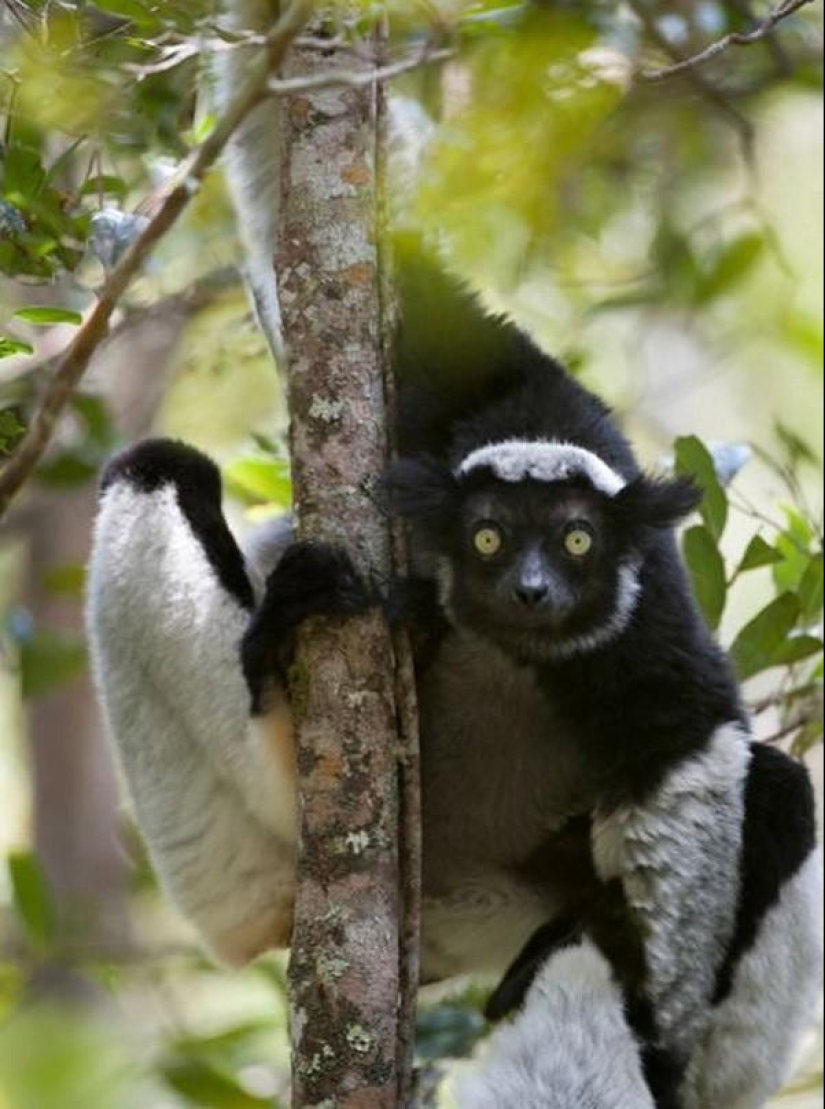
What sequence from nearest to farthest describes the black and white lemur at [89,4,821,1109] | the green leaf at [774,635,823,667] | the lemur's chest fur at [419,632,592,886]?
the black and white lemur at [89,4,821,1109] < the lemur's chest fur at [419,632,592,886] < the green leaf at [774,635,823,667]

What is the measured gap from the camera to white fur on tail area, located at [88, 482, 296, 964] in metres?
3.93

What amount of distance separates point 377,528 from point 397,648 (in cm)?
23

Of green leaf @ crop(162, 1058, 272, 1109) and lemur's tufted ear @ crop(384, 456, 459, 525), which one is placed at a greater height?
lemur's tufted ear @ crop(384, 456, 459, 525)

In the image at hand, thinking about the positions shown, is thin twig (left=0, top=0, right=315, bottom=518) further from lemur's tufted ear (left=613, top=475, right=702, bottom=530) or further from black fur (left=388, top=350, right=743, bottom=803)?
lemur's tufted ear (left=613, top=475, right=702, bottom=530)

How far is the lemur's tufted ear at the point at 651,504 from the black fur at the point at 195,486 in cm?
83

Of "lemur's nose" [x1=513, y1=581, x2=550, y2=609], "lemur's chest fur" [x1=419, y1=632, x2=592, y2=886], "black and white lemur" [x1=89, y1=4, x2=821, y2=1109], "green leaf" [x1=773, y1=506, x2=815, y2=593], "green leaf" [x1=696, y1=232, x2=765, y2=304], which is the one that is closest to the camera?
"lemur's nose" [x1=513, y1=581, x2=550, y2=609]

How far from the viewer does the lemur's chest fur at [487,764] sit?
4031mm

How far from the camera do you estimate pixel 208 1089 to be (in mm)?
4684

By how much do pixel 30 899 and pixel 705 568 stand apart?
1.98 m

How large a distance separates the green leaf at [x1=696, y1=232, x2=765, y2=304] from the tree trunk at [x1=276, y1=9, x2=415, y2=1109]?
222 centimetres

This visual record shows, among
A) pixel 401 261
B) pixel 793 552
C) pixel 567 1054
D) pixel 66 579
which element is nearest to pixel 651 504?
pixel 401 261

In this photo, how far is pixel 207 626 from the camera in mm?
3932

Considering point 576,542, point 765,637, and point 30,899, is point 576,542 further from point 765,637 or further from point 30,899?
point 30,899

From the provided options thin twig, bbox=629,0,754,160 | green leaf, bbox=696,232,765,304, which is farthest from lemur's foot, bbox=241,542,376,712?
green leaf, bbox=696,232,765,304
